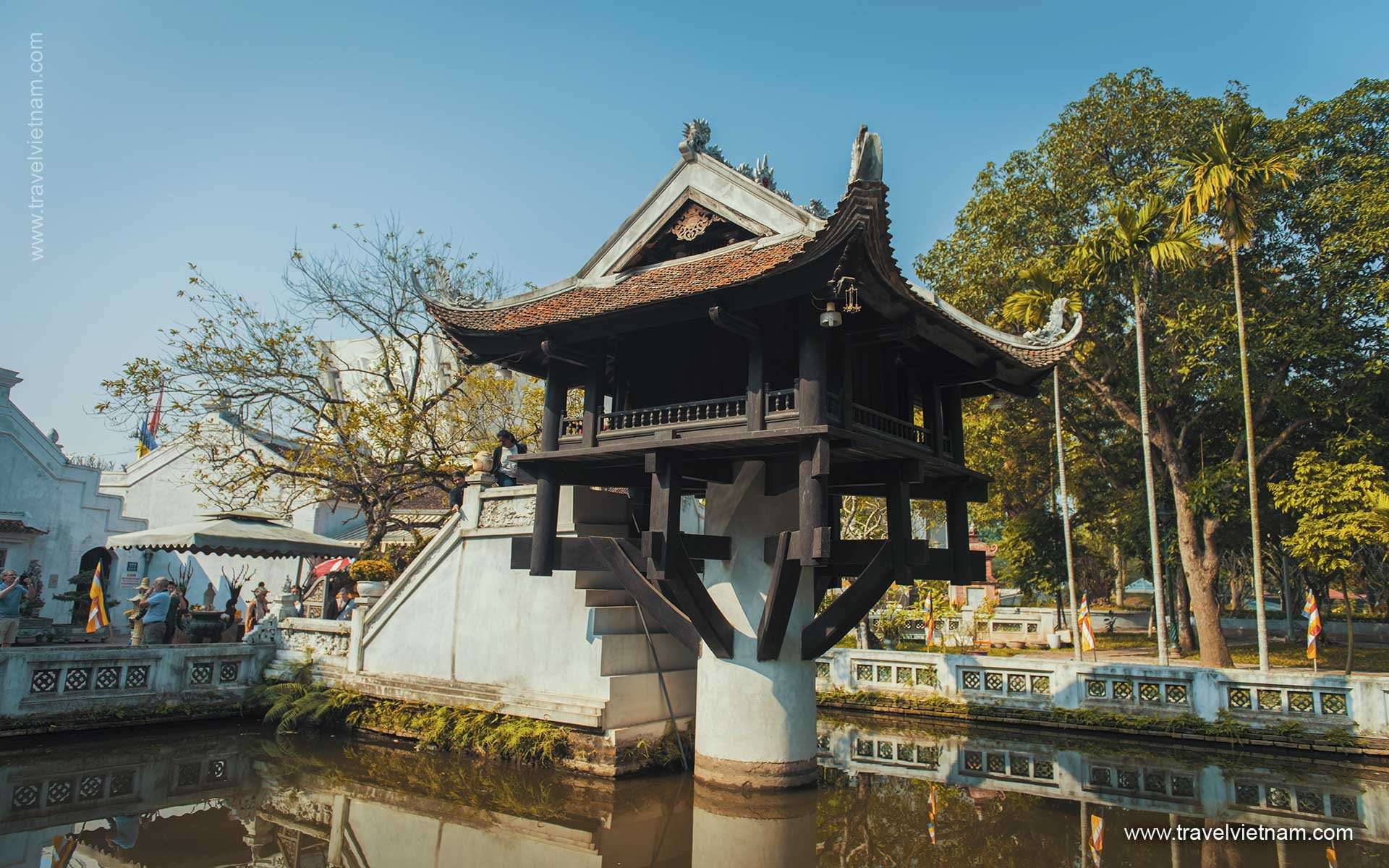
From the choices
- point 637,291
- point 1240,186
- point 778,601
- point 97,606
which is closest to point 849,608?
point 778,601

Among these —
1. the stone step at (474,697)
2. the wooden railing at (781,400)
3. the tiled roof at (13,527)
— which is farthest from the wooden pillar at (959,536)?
the tiled roof at (13,527)

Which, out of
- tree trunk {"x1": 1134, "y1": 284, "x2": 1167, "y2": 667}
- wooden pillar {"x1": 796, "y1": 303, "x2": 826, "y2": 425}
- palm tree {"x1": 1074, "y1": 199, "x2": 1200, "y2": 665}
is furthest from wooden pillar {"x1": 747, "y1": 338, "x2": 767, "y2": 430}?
tree trunk {"x1": 1134, "y1": 284, "x2": 1167, "y2": 667}

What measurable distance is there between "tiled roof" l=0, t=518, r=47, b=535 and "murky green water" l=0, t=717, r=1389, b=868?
36.1ft

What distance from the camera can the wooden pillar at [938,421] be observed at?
10.3 m

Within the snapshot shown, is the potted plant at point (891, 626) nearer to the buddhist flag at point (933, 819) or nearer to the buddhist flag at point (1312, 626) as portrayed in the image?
the buddhist flag at point (1312, 626)

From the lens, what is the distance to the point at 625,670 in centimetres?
1112

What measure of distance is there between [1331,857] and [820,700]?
9880 millimetres

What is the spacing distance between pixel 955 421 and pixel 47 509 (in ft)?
74.6

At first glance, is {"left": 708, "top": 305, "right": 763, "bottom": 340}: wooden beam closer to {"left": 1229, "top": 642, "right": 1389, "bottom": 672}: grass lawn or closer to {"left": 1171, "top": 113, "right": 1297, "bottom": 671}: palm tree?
{"left": 1171, "top": 113, "right": 1297, "bottom": 671}: palm tree

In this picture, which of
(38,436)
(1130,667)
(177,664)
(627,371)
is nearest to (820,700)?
(1130,667)

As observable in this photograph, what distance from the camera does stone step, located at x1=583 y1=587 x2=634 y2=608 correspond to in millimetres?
11172

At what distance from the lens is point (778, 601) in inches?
351

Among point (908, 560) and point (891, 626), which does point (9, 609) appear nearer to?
point (908, 560)

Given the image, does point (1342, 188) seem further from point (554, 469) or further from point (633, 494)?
point (554, 469)
